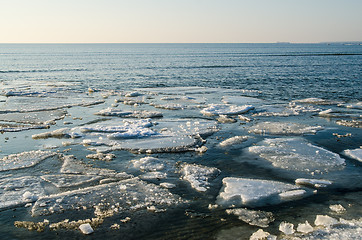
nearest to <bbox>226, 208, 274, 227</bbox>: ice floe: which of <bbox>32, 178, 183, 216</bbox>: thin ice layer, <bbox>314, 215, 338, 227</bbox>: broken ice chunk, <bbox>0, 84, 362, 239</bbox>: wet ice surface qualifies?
<bbox>0, 84, 362, 239</bbox>: wet ice surface

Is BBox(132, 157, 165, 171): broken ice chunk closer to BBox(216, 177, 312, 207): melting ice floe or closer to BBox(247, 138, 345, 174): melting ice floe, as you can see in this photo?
BBox(216, 177, 312, 207): melting ice floe

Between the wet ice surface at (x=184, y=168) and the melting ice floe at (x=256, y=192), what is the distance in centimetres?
3

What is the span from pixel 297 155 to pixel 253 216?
4689 millimetres

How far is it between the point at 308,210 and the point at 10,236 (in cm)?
660

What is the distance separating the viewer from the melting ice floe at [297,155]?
977 centimetres

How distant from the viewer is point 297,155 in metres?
10.7

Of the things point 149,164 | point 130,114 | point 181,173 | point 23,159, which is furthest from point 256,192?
point 130,114

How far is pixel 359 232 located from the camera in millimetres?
6102

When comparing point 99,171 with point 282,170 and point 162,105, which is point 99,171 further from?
point 162,105

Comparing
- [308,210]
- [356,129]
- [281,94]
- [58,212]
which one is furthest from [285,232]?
[281,94]

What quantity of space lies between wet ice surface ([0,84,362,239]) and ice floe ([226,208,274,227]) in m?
0.02

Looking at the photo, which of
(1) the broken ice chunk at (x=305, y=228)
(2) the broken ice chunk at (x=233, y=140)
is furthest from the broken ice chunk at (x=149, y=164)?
(1) the broken ice chunk at (x=305, y=228)

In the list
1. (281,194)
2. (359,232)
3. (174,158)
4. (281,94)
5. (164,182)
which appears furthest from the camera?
(281,94)

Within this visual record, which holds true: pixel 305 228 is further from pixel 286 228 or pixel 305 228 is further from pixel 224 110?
pixel 224 110
